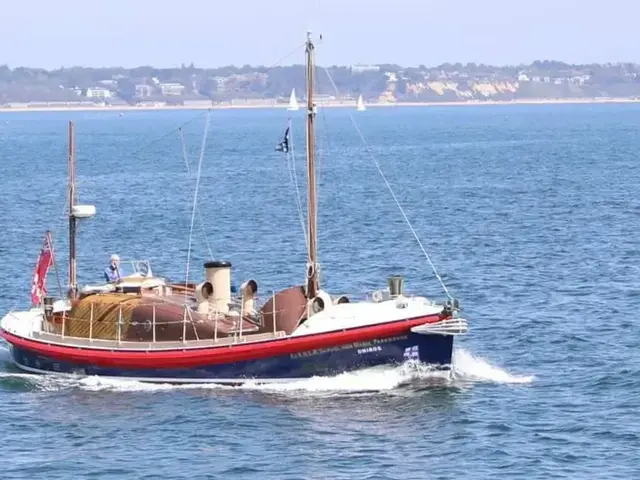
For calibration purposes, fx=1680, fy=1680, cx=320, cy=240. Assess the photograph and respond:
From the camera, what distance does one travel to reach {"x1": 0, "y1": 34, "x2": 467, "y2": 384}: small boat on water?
42.7 metres

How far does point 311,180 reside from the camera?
145 feet

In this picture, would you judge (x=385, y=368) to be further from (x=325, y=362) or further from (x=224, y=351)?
(x=224, y=351)

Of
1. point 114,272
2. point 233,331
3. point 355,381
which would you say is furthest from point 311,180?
point 114,272

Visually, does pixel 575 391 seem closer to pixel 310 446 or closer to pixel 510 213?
pixel 310 446

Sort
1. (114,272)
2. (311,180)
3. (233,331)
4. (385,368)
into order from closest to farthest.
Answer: (385,368)
(233,331)
(311,180)
(114,272)

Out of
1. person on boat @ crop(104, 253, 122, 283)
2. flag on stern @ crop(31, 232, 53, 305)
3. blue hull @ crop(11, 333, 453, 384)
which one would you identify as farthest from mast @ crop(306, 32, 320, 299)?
flag on stern @ crop(31, 232, 53, 305)

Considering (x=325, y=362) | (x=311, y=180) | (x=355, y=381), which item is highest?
(x=311, y=180)

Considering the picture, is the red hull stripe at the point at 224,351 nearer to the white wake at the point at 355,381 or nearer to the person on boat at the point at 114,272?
the white wake at the point at 355,381

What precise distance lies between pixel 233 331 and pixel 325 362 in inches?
104

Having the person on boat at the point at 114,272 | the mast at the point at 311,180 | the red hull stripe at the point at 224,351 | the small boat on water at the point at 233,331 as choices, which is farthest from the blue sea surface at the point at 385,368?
the mast at the point at 311,180

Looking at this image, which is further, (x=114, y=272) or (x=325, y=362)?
(x=114, y=272)

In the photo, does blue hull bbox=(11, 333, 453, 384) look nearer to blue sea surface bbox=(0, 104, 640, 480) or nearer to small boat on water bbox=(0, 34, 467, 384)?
small boat on water bbox=(0, 34, 467, 384)

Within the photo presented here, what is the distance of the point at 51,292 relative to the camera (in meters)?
60.7

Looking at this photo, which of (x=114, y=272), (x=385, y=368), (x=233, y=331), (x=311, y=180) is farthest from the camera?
(x=114, y=272)
